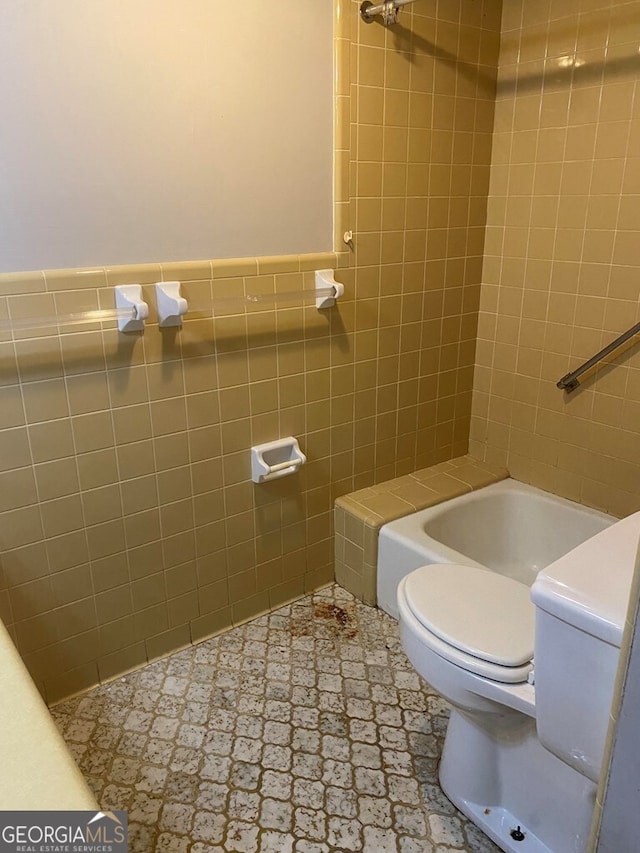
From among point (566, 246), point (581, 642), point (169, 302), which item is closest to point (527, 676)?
point (581, 642)

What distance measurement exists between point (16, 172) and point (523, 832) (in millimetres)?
1922

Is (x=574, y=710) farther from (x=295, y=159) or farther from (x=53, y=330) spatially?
(x=295, y=159)

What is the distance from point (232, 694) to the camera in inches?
73.7

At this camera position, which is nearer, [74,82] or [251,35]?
[74,82]

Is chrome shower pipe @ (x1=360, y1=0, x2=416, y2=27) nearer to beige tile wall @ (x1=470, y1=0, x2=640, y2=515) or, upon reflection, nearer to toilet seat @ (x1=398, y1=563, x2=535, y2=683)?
beige tile wall @ (x1=470, y1=0, x2=640, y2=515)

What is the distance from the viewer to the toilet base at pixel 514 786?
4.38ft

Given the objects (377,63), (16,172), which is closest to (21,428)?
(16,172)

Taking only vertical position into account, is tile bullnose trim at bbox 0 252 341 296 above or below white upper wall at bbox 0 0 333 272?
below

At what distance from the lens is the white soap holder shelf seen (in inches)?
79.4

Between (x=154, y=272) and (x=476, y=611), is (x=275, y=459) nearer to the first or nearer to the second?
(x=154, y=272)

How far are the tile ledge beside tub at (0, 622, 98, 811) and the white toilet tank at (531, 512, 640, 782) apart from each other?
0.74m

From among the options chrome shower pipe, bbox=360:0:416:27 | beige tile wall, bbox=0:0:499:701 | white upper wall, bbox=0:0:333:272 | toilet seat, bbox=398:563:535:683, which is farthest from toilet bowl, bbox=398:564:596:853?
chrome shower pipe, bbox=360:0:416:27

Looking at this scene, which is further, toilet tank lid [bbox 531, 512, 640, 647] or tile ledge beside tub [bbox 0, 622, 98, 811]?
toilet tank lid [bbox 531, 512, 640, 647]

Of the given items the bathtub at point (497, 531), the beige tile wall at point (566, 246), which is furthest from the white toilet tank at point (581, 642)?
the beige tile wall at point (566, 246)
